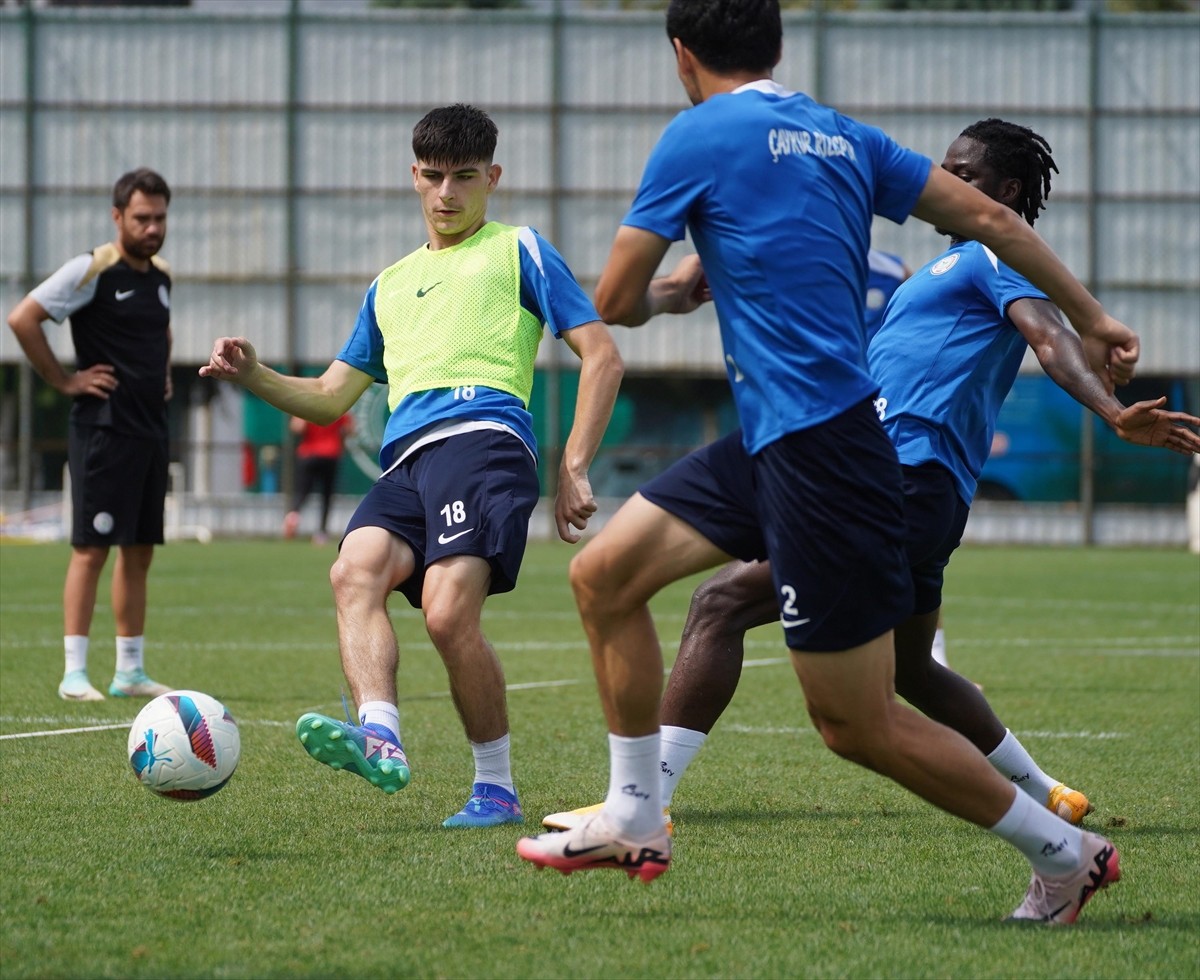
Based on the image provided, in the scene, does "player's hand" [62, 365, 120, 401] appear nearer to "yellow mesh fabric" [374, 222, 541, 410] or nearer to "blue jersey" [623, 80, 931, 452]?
"yellow mesh fabric" [374, 222, 541, 410]

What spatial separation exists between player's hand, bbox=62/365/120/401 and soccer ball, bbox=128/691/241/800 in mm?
3840

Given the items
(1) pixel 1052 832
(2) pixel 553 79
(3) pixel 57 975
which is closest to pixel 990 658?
(1) pixel 1052 832

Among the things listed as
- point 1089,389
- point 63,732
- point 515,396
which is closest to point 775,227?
point 1089,389

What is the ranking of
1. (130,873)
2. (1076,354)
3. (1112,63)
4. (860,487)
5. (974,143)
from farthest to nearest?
(1112,63)
(974,143)
(1076,354)
(130,873)
(860,487)

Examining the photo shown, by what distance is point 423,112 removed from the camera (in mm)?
29688

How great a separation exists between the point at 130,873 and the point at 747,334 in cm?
206

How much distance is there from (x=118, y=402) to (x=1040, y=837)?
236 inches

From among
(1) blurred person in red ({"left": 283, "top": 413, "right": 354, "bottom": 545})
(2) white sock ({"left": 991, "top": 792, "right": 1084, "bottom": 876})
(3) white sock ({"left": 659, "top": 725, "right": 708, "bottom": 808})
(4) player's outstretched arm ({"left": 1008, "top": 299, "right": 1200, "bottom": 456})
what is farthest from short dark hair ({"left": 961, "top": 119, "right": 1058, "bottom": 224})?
(1) blurred person in red ({"left": 283, "top": 413, "right": 354, "bottom": 545})

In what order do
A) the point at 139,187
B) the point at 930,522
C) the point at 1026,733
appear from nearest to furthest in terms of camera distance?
the point at 930,522 → the point at 1026,733 → the point at 139,187

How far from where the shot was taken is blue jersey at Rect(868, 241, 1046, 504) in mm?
4836

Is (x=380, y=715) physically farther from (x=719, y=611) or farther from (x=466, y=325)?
(x=466, y=325)

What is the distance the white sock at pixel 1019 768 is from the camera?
17.6 feet

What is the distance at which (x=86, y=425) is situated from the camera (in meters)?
8.70

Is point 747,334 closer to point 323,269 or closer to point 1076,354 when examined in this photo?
point 1076,354
